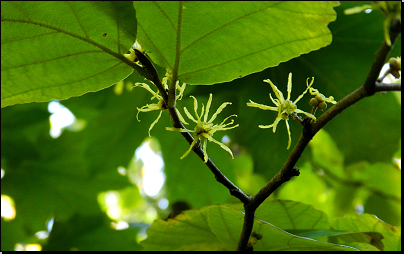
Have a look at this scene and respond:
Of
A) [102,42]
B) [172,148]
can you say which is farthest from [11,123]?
[102,42]

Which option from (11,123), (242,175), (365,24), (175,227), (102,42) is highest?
(102,42)

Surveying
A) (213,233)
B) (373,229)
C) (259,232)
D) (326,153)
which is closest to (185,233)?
(213,233)

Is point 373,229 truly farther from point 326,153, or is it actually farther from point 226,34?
point 326,153

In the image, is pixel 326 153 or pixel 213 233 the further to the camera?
pixel 326 153

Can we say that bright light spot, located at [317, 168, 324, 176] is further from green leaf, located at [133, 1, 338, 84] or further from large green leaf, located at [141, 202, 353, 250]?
green leaf, located at [133, 1, 338, 84]

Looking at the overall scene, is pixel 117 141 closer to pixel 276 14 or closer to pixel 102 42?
pixel 102 42

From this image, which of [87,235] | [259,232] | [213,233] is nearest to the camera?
[259,232]

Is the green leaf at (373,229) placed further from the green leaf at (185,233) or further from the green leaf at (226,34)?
the green leaf at (226,34)
